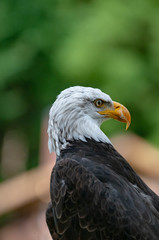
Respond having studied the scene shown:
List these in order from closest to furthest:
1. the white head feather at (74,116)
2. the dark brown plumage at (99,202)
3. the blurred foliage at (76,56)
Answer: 1. the dark brown plumage at (99,202)
2. the white head feather at (74,116)
3. the blurred foliage at (76,56)

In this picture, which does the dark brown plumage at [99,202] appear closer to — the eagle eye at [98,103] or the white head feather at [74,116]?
the white head feather at [74,116]

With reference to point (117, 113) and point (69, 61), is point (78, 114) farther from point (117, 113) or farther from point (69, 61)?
point (69, 61)

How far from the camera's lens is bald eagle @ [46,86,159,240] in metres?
4.04

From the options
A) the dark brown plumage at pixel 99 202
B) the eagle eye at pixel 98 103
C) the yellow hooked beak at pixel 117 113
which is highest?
the eagle eye at pixel 98 103

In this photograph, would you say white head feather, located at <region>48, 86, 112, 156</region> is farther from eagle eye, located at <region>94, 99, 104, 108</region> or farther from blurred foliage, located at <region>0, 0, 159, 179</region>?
blurred foliage, located at <region>0, 0, 159, 179</region>

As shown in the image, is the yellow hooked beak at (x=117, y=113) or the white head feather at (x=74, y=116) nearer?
the white head feather at (x=74, y=116)

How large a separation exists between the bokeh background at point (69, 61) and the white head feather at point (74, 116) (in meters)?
5.03

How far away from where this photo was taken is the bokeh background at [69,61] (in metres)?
10.5

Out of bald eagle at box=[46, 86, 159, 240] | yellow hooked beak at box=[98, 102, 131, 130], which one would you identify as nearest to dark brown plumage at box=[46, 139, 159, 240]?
bald eagle at box=[46, 86, 159, 240]

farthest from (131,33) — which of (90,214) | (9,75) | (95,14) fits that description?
(90,214)

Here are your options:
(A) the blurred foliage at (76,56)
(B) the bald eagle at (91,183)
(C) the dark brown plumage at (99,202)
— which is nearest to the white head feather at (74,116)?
(B) the bald eagle at (91,183)

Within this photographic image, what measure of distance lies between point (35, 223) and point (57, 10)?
19.3 ft

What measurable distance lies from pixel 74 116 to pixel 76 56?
5.98 metres

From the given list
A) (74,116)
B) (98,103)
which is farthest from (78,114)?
(98,103)
